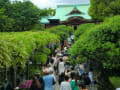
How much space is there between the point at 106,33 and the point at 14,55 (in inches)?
132

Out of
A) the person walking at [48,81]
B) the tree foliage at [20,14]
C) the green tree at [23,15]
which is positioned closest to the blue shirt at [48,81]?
the person walking at [48,81]

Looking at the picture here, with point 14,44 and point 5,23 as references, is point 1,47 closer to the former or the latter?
point 14,44

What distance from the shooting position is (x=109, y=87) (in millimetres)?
7145

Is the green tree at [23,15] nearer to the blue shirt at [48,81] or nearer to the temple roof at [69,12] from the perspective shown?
the temple roof at [69,12]

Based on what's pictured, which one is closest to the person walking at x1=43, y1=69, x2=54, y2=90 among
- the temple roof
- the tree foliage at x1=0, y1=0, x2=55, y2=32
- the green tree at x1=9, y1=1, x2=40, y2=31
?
the tree foliage at x1=0, y1=0, x2=55, y2=32

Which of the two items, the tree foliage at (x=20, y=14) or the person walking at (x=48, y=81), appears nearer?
the person walking at (x=48, y=81)

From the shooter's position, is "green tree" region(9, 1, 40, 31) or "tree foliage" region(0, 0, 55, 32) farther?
"green tree" region(9, 1, 40, 31)

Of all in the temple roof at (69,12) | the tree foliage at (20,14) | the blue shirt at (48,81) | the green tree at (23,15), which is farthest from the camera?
the temple roof at (69,12)

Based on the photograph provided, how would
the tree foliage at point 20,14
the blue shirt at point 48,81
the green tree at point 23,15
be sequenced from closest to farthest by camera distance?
the blue shirt at point 48,81
the tree foliage at point 20,14
the green tree at point 23,15

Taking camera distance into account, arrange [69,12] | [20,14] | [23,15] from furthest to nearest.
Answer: [69,12] → [23,15] → [20,14]

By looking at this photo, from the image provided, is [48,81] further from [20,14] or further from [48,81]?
[20,14]

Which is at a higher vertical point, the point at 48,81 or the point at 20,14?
the point at 20,14

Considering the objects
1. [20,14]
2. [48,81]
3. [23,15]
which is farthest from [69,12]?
[48,81]

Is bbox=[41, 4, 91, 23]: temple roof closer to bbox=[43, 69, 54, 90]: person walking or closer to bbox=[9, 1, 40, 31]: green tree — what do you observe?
bbox=[9, 1, 40, 31]: green tree
